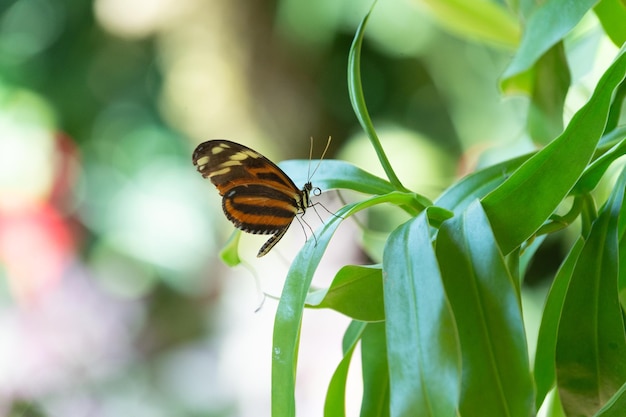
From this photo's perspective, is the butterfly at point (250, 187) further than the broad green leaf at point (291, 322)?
Yes

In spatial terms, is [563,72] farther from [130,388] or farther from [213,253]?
[130,388]

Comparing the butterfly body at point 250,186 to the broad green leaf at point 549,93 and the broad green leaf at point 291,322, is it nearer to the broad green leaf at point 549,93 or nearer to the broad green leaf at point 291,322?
the broad green leaf at point 291,322

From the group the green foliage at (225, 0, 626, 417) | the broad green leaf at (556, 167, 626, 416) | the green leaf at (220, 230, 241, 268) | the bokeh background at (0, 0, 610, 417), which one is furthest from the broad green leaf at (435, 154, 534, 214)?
the bokeh background at (0, 0, 610, 417)

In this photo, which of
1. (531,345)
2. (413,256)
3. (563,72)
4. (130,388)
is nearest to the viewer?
(413,256)

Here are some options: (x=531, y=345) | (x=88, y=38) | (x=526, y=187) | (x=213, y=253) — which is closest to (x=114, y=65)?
(x=88, y=38)

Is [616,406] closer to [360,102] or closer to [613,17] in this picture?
[360,102]

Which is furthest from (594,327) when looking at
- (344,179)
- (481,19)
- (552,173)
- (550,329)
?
(481,19)

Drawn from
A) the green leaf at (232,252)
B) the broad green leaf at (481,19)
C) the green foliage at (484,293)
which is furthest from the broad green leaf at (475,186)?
the broad green leaf at (481,19)
